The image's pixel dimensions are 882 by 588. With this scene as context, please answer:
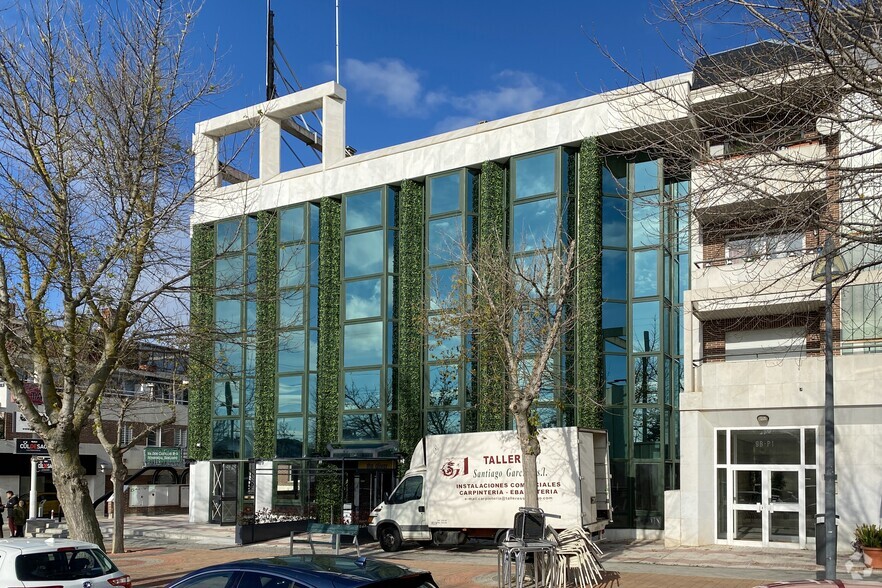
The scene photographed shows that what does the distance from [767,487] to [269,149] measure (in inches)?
856

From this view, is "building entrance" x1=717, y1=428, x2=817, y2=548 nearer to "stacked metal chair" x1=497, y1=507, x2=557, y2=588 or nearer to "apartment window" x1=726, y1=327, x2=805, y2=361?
"apartment window" x1=726, y1=327, x2=805, y2=361

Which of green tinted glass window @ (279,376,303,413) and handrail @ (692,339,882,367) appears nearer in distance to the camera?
handrail @ (692,339,882,367)

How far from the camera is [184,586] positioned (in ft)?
26.7

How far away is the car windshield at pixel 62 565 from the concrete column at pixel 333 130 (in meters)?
22.3

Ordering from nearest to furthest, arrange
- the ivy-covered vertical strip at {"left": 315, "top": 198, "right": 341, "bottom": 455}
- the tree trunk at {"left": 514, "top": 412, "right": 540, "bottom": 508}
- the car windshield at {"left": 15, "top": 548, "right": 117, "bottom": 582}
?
the car windshield at {"left": 15, "top": 548, "right": 117, "bottom": 582} < the tree trunk at {"left": 514, "top": 412, "right": 540, "bottom": 508} < the ivy-covered vertical strip at {"left": 315, "top": 198, "right": 341, "bottom": 455}

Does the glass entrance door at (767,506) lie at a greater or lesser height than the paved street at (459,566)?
greater

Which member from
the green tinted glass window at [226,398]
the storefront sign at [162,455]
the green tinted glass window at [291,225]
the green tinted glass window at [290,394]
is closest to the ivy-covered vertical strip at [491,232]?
the green tinted glass window at [291,225]

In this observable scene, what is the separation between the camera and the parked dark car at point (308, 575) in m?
7.32

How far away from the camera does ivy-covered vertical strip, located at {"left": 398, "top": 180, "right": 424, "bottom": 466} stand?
96.0 ft

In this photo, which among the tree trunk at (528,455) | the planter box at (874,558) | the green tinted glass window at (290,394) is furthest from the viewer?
the green tinted glass window at (290,394)

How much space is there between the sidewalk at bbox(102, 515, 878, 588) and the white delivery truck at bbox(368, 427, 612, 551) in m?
0.66

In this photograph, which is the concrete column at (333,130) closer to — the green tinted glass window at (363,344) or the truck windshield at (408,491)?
the green tinted glass window at (363,344)

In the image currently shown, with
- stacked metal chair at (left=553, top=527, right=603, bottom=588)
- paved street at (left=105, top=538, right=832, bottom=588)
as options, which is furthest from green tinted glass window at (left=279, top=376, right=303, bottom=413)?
stacked metal chair at (left=553, top=527, right=603, bottom=588)

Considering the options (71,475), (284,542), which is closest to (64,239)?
(71,475)
